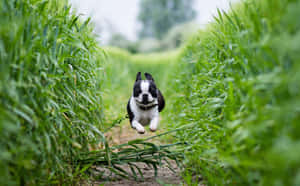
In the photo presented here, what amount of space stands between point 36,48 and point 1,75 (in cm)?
43

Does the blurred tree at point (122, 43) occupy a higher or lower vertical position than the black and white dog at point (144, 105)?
higher

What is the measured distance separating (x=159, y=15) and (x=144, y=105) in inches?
1287

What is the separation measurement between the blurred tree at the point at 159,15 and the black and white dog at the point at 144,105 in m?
30.9

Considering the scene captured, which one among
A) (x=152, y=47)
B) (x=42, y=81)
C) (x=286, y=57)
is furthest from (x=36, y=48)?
(x=152, y=47)

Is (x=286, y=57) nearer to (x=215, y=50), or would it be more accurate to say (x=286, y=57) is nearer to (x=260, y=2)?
(x=260, y=2)

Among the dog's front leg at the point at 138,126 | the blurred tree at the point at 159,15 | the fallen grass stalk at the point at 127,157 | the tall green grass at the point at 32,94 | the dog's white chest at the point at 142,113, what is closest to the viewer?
the tall green grass at the point at 32,94

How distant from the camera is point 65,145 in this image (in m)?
2.13

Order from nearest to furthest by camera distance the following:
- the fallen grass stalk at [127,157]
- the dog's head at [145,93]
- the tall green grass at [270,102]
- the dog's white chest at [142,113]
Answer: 1. the tall green grass at [270,102]
2. the fallen grass stalk at [127,157]
3. the dog's head at [145,93]
4. the dog's white chest at [142,113]

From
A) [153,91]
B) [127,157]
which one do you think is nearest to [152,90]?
[153,91]

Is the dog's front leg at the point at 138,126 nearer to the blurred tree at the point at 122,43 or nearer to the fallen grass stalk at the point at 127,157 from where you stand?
the fallen grass stalk at the point at 127,157

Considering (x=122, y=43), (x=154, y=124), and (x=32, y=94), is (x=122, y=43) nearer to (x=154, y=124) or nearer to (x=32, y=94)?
(x=154, y=124)

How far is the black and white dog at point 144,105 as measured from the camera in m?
3.07

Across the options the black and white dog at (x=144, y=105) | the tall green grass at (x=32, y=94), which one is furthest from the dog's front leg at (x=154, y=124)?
the tall green grass at (x=32, y=94)

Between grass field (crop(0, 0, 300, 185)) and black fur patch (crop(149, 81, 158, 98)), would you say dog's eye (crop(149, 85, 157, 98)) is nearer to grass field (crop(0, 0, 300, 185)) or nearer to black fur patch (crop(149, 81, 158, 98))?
black fur patch (crop(149, 81, 158, 98))
